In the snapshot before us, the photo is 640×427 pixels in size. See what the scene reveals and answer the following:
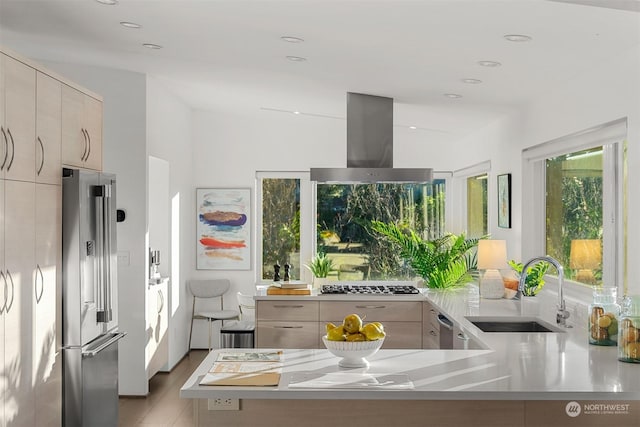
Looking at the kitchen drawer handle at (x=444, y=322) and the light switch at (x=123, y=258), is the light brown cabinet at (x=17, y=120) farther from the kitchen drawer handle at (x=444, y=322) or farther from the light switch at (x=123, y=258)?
the kitchen drawer handle at (x=444, y=322)

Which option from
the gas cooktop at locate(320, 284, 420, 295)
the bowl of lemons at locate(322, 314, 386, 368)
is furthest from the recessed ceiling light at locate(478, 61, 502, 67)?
the gas cooktop at locate(320, 284, 420, 295)

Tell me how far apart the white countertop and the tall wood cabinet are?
107 centimetres

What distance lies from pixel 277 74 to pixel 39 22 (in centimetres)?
173

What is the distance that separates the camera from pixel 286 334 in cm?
563

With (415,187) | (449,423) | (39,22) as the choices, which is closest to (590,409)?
(449,423)

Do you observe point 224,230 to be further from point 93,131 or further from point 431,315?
point 93,131

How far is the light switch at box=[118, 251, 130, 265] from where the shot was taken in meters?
6.17

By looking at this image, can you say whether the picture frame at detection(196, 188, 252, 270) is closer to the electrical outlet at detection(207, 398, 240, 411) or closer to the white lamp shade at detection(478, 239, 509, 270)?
the white lamp shade at detection(478, 239, 509, 270)

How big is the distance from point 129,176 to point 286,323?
1.91 metres

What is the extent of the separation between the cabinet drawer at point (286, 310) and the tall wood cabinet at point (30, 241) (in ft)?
6.15

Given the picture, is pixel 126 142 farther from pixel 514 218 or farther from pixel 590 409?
pixel 590 409

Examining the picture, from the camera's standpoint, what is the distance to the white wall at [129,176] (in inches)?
242

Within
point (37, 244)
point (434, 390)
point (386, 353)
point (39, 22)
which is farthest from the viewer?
point (39, 22)

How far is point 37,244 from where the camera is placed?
3.76 metres
